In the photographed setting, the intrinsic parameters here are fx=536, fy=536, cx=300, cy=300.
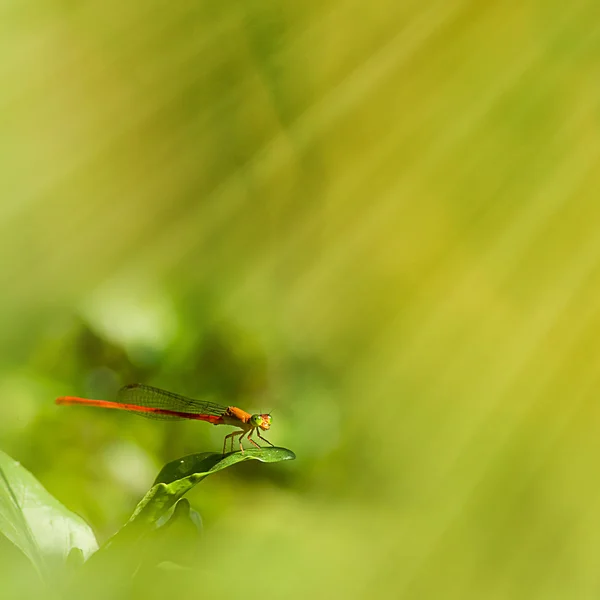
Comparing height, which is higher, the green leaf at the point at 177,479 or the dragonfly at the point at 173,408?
the green leaf at the point at 177,479

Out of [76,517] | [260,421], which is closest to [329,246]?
[260,421]

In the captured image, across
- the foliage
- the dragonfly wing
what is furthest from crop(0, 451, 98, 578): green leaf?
the dragonfly wing

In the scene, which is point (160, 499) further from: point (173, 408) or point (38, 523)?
point (173, 408)

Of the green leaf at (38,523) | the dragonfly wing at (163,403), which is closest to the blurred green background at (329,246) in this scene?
the dragonfly wing at (163,403)

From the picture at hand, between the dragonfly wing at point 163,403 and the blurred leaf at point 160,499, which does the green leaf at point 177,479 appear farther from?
the dragonfly wing at point 163,403

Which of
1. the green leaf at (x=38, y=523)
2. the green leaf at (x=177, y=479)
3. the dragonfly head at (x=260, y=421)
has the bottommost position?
the green leaf at (x=38, y=523)

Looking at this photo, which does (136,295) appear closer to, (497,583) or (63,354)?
(63,354)
